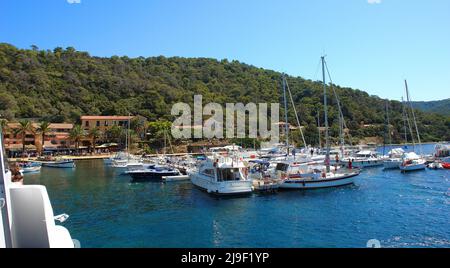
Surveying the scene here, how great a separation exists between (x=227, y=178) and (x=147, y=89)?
257 ft

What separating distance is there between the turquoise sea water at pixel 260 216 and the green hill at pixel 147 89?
57320 mm

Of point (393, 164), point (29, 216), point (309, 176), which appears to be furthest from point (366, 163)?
point (29, 216)

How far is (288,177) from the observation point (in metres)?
31.8

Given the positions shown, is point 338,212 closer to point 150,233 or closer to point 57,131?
point 150,233

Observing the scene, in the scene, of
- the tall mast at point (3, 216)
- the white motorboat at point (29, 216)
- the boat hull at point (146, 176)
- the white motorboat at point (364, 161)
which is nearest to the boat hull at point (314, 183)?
the boat hull at point (146, 176)

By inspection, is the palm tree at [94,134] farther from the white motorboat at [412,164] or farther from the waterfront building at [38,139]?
the white motorboat at [412,164]

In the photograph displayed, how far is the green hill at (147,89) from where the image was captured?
85.2 meters

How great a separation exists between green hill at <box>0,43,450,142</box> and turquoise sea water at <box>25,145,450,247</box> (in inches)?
2257

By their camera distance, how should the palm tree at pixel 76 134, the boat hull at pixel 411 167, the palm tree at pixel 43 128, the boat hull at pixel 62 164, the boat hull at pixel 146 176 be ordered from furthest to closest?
1. the palm tree at pixel 76 134
2. the palm tree at pixel 43 128
3. the boat hull at pixel 62 164
4. the boat hull at pixel 411 167
5. the boat hull at pixel 146 176

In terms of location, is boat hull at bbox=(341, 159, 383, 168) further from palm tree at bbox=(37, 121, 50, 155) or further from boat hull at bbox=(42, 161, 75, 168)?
palm tree at bbox=(37, 121, 50, 155)

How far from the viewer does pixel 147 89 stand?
102 meters

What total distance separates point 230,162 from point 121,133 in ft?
178

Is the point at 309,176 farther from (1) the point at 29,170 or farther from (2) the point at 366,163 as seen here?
(1) the point at 29,170

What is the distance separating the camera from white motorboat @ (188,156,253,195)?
28109 mm
